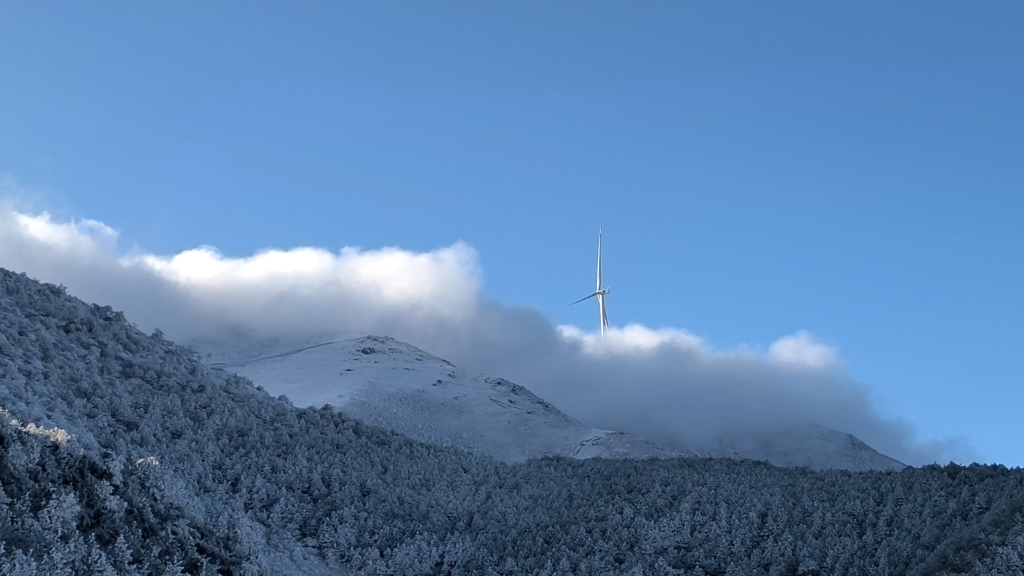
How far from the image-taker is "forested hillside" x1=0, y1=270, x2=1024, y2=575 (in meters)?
23.0

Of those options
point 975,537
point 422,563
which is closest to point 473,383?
point 422,563

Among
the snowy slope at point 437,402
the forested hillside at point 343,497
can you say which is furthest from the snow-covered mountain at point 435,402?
the forested hillside at point 343,497

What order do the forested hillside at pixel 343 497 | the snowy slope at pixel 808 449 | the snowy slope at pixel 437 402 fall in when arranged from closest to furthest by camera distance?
1. the forested hillside at pixel 343 497
2. the snowy slope at pixel 437 402
3. the snowy slope at pixel 808 449

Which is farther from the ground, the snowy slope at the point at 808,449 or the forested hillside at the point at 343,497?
the snowy slope at the point at 808,449

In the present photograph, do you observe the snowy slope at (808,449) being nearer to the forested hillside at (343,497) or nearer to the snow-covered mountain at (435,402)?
the snow-covered mountain at (435,402)

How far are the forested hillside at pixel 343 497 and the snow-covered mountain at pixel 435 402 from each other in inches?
737

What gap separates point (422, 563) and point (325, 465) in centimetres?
673

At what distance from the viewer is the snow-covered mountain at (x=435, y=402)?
6512 cm

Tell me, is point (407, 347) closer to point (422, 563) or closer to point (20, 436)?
point (422, 563)

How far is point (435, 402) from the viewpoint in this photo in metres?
74.7

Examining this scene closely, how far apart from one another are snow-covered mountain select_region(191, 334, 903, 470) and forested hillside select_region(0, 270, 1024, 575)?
61.4 feet

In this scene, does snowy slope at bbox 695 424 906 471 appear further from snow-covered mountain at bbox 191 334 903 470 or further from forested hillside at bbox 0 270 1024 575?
forested hillside at bbox 0 270 1024 575

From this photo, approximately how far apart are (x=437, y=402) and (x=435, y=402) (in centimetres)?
18

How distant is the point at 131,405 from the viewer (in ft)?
108
